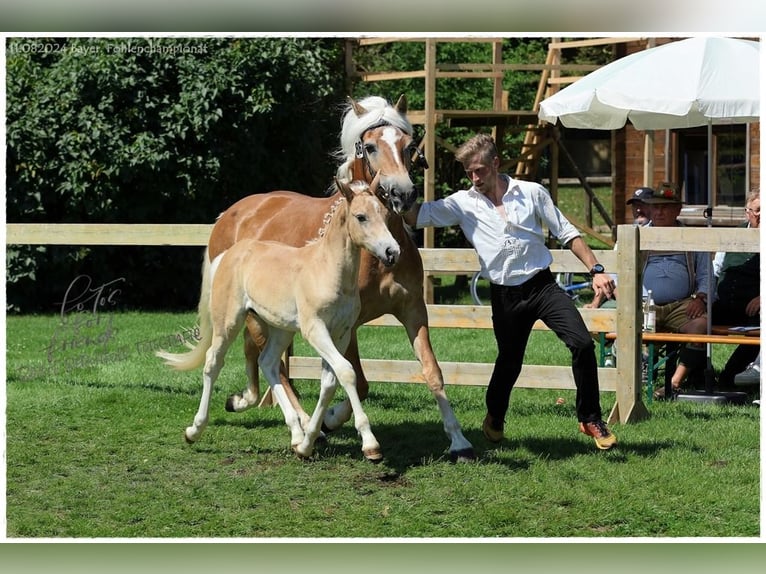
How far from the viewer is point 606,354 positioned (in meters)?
9.46

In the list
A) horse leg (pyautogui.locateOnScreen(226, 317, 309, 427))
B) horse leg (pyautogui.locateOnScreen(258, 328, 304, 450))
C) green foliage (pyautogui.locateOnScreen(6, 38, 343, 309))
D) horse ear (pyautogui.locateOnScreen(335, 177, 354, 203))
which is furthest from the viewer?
green foliage (pyautogui.locateOnScreen(6, 38, 343, 309))

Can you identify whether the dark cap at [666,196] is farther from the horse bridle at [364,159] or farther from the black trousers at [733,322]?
the horse bridle at [364,159]

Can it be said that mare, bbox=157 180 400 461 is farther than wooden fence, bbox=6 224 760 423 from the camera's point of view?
No

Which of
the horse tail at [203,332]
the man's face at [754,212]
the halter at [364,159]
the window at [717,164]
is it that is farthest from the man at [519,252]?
the window at [717,164]

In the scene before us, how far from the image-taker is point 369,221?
5.79 meters

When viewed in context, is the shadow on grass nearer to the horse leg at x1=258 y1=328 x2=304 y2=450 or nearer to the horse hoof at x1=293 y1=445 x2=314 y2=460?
the horse hoof at x1=293 y1=445 x2=314 y2=460

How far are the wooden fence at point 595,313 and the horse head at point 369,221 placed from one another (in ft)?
7.61

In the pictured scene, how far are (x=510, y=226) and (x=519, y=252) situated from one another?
0.54 ft

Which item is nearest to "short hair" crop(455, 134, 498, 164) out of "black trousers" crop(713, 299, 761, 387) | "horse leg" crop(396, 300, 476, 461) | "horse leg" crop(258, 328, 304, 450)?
"horse leg" crop(396, 300, 476, 461)

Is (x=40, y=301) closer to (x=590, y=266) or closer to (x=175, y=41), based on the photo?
(x=175, y=41)

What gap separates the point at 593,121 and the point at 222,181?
6280 mm

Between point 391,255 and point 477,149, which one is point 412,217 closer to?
point 477,149

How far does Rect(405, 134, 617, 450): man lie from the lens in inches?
249
